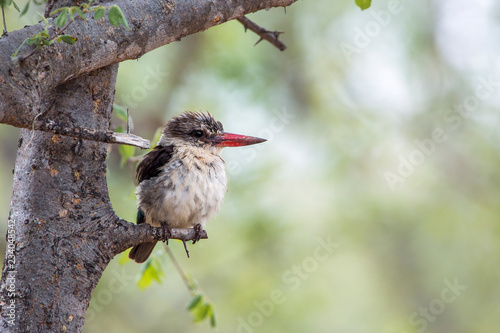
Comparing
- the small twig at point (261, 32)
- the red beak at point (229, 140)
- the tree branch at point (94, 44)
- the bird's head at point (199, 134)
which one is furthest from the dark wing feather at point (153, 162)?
the tree branch at point (94, 44)

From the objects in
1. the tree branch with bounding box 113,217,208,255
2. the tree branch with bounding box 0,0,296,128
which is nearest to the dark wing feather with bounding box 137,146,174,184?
the tree branch with bounding box 113,217,208,255

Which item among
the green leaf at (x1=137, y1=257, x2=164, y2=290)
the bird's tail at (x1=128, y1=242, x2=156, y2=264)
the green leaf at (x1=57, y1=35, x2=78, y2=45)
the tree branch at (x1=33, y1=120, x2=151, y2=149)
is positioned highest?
the bird's tail at (x1=128, y1=242, x2=156, y2=264)

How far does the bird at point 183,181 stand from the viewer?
3.10 meters

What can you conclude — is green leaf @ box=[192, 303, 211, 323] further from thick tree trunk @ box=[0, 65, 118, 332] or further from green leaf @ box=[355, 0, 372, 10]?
green leaf @ box=[355, 0, 372, 10]

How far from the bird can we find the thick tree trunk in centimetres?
76

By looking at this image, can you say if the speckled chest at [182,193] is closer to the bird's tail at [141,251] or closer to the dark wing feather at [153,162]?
the dark wing feather at [153,162]

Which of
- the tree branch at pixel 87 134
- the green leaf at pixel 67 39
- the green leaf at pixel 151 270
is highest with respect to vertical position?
the green leaf at pixel 67 39

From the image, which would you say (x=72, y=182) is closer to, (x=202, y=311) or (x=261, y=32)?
(x=202, y=311)

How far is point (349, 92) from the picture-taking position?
6172mm

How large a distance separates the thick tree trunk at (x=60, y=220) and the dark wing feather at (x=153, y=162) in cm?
87

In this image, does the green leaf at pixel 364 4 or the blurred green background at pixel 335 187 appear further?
the blurred green background at pixel 335 187

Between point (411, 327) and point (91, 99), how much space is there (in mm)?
4560

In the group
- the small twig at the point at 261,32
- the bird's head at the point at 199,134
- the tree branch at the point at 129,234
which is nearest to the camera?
the tree branch at the point at 129,234

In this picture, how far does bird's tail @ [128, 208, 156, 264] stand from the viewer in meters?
3.31
